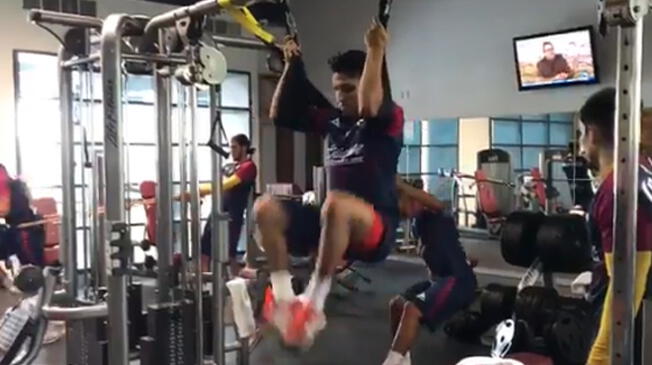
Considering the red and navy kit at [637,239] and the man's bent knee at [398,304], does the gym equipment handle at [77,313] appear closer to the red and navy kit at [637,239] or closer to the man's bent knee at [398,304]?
the man's bent knee at [398,304]

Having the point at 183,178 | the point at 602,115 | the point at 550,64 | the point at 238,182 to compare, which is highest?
the point at 550,64

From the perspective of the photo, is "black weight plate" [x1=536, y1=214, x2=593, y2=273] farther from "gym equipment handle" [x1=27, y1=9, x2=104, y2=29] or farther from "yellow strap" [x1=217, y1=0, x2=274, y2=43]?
"gym equipment handle" [x1=27, y1=9, x2=104, y2=29]

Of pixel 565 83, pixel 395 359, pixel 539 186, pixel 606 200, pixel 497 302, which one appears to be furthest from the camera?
pixel 539 186

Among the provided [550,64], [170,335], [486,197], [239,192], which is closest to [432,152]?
[486,197]

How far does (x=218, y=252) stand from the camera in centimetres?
354

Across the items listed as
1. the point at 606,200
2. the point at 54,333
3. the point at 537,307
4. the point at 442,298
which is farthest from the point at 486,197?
the point at 606,200

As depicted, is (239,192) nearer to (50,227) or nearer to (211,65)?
(50,227)

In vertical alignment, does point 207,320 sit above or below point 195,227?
below

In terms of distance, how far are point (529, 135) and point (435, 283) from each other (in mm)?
4259

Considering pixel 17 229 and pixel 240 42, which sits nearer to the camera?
pixel 240 42

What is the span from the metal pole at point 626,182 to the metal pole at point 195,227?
221 cm

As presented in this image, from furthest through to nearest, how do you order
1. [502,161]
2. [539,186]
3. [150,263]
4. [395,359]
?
1. [502,161]
2. [539,186]
3. [150,263]
4. [395,359]

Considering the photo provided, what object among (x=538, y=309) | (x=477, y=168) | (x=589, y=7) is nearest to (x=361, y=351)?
(x=538, y=309)

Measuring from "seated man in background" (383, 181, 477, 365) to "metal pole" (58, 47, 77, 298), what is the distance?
1795 millimetres
